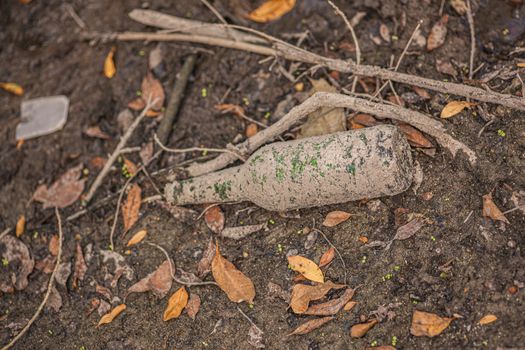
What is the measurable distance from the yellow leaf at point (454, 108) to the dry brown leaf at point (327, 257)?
1.04 m

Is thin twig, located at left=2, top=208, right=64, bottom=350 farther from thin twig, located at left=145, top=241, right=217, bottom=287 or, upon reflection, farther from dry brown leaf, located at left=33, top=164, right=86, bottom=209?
thin twig, located at left=145, top=241, right=217, bottom=287

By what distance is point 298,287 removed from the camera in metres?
2.73

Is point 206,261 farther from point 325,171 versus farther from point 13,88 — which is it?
point 13,88

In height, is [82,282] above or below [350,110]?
below

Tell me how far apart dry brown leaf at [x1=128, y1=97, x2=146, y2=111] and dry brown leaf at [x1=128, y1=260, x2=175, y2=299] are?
1.25 metres

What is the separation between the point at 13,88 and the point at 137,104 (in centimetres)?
120

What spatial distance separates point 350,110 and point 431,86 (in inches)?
20.0

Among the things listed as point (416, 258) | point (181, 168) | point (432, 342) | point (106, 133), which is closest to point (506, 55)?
point (416, 258)

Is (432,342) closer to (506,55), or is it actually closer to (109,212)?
(506,55)

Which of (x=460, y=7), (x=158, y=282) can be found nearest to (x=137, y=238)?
(x=158, y=282)

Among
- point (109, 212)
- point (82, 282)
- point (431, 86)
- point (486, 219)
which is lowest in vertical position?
point (82, 282)

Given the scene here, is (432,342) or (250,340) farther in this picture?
(250,340)

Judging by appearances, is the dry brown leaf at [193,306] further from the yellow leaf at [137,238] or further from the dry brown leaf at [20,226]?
the dry brown leaf at [20,226]

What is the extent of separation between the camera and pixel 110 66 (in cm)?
381
